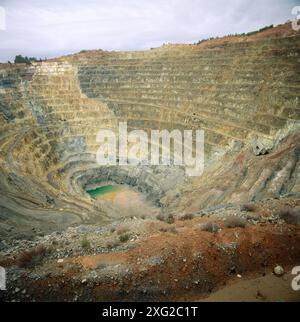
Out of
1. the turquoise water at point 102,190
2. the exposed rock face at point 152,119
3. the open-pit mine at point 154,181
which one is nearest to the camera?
the open-pit mine at point 154,181

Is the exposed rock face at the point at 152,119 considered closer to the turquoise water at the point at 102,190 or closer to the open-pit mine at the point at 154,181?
the open-pit mine at the point at 154,181

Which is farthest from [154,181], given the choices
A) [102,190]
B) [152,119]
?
[152,119]

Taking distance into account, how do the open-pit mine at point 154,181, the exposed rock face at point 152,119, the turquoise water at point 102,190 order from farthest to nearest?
the turquoise water at point 102,190 → the exposed rock face at point 152,119 → the open-pit mine at point 154,181

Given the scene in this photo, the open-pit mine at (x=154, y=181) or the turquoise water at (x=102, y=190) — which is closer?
the open-pit mine at (x=154, y=181)

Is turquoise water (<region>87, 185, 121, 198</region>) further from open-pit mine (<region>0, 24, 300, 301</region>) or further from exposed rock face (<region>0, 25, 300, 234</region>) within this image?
exposed rock face (<region>0, 25, 300, 234</region>)

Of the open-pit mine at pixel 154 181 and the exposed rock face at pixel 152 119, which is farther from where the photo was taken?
the exposed rock face at pixel 152 119

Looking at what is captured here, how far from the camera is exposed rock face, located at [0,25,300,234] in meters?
34.1

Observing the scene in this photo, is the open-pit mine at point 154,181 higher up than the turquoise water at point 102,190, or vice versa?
the open-pit mine at point 154,181

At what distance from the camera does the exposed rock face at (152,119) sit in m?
34.1

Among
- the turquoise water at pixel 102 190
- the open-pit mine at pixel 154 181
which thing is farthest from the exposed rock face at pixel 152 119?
the turquoise water at pixel 102 190

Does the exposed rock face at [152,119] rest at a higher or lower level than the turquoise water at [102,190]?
higher
